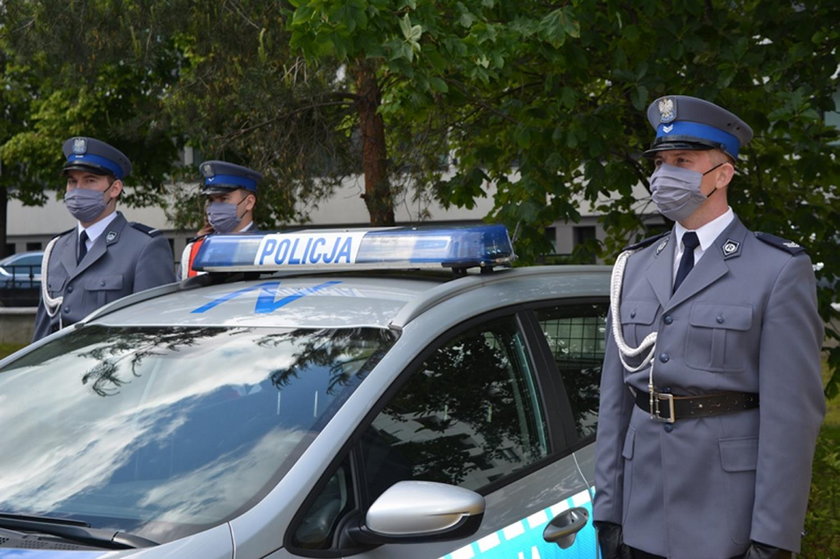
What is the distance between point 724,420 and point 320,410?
0.99m

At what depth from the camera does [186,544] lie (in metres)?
2.41

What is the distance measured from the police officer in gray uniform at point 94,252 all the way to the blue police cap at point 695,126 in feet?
8.07

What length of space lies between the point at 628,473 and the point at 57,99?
21.5m

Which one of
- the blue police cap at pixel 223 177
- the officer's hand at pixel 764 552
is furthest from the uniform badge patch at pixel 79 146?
the officer's hand at pixel 764 552

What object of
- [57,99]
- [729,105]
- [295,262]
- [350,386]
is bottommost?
[350,386]

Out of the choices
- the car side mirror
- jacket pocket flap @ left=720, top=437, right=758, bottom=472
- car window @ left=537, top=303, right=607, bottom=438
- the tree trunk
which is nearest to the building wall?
the tree trunk

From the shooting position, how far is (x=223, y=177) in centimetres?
593

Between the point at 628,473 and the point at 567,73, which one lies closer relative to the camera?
the point at 628,473

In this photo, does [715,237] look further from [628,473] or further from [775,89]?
[775,89]

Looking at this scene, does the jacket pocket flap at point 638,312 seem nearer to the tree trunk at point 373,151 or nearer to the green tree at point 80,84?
the green tree at point 80,84

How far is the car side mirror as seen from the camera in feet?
8.30

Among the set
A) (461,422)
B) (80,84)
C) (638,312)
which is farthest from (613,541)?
(80,84)

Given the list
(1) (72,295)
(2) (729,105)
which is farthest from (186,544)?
(2) (729,105)

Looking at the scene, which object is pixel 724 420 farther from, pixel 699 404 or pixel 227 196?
pixel 227 196
